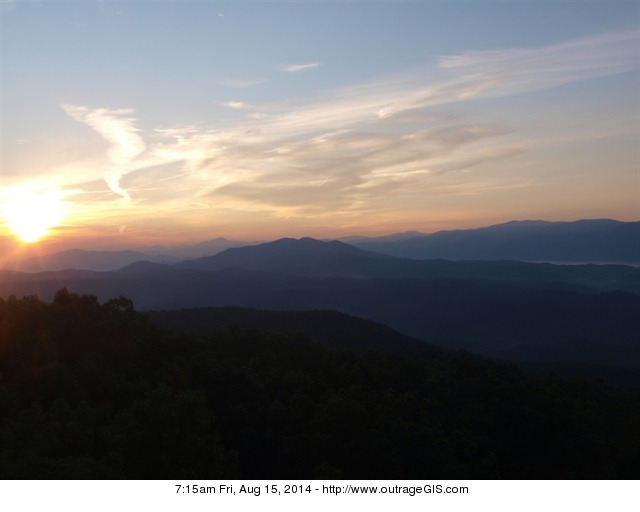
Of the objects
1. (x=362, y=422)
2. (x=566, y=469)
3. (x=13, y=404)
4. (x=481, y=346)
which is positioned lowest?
(x=481, y=346)

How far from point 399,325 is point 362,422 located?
11247 cm

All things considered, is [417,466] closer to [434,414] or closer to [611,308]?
[434,414]

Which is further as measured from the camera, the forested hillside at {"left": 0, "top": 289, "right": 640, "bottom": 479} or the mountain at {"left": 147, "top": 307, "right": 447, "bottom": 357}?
the mountain at {"left": 147, "top": 307, "right": 447, "bottom": 357}

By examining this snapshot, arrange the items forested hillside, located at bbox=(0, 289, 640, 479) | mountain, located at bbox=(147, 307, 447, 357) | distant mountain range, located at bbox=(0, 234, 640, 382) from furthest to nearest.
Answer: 1. distant mountain range, located at bbox=(0, 234, 640, 382)
2. mountain, located at bbox=(147, 307, 447, 357)
3. forested hillside, located at bbox=(0, 289, 640, 479)

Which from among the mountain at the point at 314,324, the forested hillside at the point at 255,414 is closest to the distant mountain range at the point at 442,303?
the mountain at the point at 314,324

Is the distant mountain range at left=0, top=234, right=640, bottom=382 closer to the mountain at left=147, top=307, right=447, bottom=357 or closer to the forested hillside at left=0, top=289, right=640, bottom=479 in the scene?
the mountain at left=147, top=307, right=447, bottom=357

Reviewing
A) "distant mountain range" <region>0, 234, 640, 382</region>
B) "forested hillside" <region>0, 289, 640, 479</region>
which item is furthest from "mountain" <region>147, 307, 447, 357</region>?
"forested hillside" <region>0, 289, 640, 479</region>

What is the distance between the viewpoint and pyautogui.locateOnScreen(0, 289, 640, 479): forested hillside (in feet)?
43.2

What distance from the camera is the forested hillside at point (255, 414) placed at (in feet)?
43.2

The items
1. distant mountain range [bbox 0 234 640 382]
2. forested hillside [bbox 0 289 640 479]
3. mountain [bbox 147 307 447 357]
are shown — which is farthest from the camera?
distant mountain range [bbox 0 234 640 382]

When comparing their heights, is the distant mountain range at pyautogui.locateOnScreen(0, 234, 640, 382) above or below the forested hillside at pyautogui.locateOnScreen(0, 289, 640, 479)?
below

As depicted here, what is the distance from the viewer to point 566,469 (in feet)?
53.2

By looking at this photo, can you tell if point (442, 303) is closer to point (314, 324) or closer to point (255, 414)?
point (314, 324)

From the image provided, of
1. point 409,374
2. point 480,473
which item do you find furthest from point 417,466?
point 409,374
